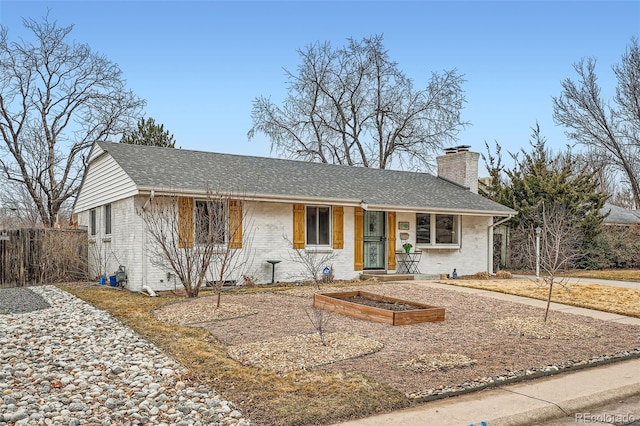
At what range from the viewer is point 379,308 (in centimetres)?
830

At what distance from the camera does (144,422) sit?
13.5ft

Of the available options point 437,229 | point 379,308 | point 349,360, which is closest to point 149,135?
point 437,229

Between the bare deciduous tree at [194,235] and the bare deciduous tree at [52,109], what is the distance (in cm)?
1609

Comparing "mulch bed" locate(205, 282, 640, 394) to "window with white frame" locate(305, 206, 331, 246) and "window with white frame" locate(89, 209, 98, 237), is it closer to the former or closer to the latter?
"window with white frame" locate(305, 206, 331, 246)

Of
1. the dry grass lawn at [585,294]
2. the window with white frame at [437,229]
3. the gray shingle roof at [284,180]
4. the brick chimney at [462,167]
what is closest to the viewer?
the dry grass lawn at [585,294]

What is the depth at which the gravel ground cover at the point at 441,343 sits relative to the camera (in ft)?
17.9

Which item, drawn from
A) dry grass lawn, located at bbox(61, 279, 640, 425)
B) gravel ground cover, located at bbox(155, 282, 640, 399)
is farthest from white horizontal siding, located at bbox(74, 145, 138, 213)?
gravel ground cover, located at bbox(155, 282, 640, 399)

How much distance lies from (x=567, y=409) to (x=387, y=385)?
1625 mm

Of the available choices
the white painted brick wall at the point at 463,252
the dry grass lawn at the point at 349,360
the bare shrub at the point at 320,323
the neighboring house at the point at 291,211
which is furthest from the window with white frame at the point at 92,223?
the bare shrub at the point at 320,323

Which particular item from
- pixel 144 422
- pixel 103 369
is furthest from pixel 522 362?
pixel 103 369

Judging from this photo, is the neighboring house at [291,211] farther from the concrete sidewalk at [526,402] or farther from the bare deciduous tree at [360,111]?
the bare deciduous tree at [360,111]

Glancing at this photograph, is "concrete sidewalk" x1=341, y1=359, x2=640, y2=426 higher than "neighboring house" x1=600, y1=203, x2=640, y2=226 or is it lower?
lower

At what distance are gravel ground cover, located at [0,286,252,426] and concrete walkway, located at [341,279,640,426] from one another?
5.01ft

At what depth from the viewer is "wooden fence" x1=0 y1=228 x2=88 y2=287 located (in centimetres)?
1385
